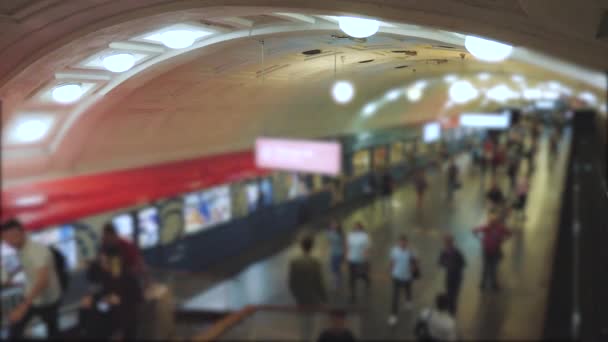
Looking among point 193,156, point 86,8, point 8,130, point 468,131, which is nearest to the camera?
point 86,8

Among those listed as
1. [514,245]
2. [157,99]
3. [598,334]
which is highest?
[157,99]

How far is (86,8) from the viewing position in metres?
1.88

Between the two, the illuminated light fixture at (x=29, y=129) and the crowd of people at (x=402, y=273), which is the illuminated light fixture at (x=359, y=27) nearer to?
the crowd of people at (x=402, y=273)

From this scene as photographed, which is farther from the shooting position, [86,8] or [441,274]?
[441,274]

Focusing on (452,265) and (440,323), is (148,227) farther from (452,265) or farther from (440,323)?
(440,323)

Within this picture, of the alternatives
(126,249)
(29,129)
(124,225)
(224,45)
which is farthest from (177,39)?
(124,225)

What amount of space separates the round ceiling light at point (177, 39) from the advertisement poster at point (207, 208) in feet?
26.6

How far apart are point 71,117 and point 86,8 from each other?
6.13 metres

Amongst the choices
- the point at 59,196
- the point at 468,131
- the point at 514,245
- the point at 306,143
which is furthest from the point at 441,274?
the point at 468,131

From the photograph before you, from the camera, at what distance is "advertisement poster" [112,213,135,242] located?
8.66 m

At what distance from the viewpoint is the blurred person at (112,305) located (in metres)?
5.98

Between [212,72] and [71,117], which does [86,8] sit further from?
[71,117]

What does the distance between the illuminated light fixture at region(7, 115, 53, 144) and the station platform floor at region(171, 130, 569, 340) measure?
3.16m

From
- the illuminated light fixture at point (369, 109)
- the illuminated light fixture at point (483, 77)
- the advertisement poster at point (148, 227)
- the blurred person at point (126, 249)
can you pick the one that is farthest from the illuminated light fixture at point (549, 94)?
A: the blurred person at point (126, 249)
